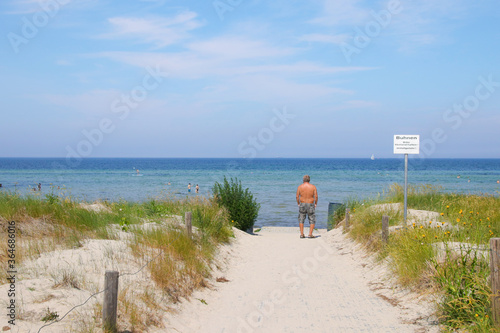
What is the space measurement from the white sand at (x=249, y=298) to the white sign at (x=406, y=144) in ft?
11.5

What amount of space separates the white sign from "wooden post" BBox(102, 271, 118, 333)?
9.08 m

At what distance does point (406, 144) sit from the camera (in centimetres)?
1203

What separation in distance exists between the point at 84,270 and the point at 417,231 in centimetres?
676

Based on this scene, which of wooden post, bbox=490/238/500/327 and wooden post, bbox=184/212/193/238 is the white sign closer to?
wooden post, bbox=184/212/193/238

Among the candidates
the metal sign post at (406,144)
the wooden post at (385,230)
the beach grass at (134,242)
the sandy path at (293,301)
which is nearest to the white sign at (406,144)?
the metal sign post at (406,144)

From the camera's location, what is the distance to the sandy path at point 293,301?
6.53 m

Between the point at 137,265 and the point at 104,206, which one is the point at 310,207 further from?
the point at 137,265

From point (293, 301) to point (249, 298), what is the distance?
84 cm

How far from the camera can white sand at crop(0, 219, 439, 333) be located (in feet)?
18.3

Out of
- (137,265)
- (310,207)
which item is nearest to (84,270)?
(137,265)

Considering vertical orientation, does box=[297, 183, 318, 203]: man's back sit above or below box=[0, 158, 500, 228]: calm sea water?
above

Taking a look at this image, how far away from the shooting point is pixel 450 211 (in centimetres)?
1299

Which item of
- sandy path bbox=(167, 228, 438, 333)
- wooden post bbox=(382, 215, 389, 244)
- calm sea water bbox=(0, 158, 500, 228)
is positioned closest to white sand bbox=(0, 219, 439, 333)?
sandy path bbox=(167, 228, 438, 333)

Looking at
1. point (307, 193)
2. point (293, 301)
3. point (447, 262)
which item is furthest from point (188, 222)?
point (307, 193)
